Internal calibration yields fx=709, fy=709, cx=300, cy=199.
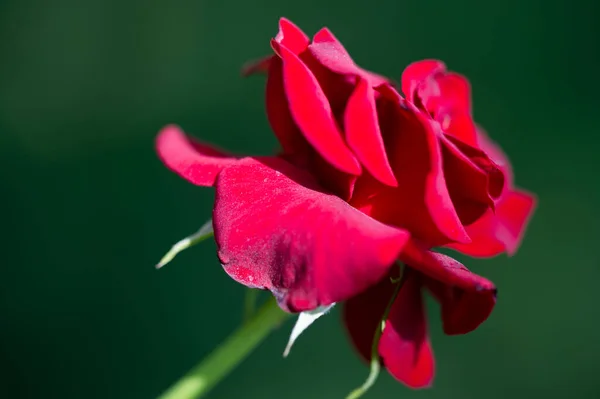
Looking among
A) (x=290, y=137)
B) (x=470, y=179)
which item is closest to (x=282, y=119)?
(x=290, y=137)

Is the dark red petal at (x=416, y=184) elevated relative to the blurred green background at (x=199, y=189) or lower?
elevated

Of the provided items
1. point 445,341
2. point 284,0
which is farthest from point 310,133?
point 284,0

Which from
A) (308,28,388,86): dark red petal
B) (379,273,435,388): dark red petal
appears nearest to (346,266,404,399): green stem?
(379,273,435,388): dark red petal

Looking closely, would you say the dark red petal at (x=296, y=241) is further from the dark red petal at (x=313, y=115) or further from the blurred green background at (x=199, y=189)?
the blurred green background at (x=199, y=189)

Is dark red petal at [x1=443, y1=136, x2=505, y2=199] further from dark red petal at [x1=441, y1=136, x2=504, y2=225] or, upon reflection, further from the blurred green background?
the blurred green background

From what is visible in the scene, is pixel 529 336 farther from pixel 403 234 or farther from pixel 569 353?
pixel 403 234

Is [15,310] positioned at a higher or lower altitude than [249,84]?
lower

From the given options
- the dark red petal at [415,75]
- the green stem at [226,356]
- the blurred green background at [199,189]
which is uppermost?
the dark red petal at [415,75]

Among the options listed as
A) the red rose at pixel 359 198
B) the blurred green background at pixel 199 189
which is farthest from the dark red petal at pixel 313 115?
the blurred green background at pixel 199 189
